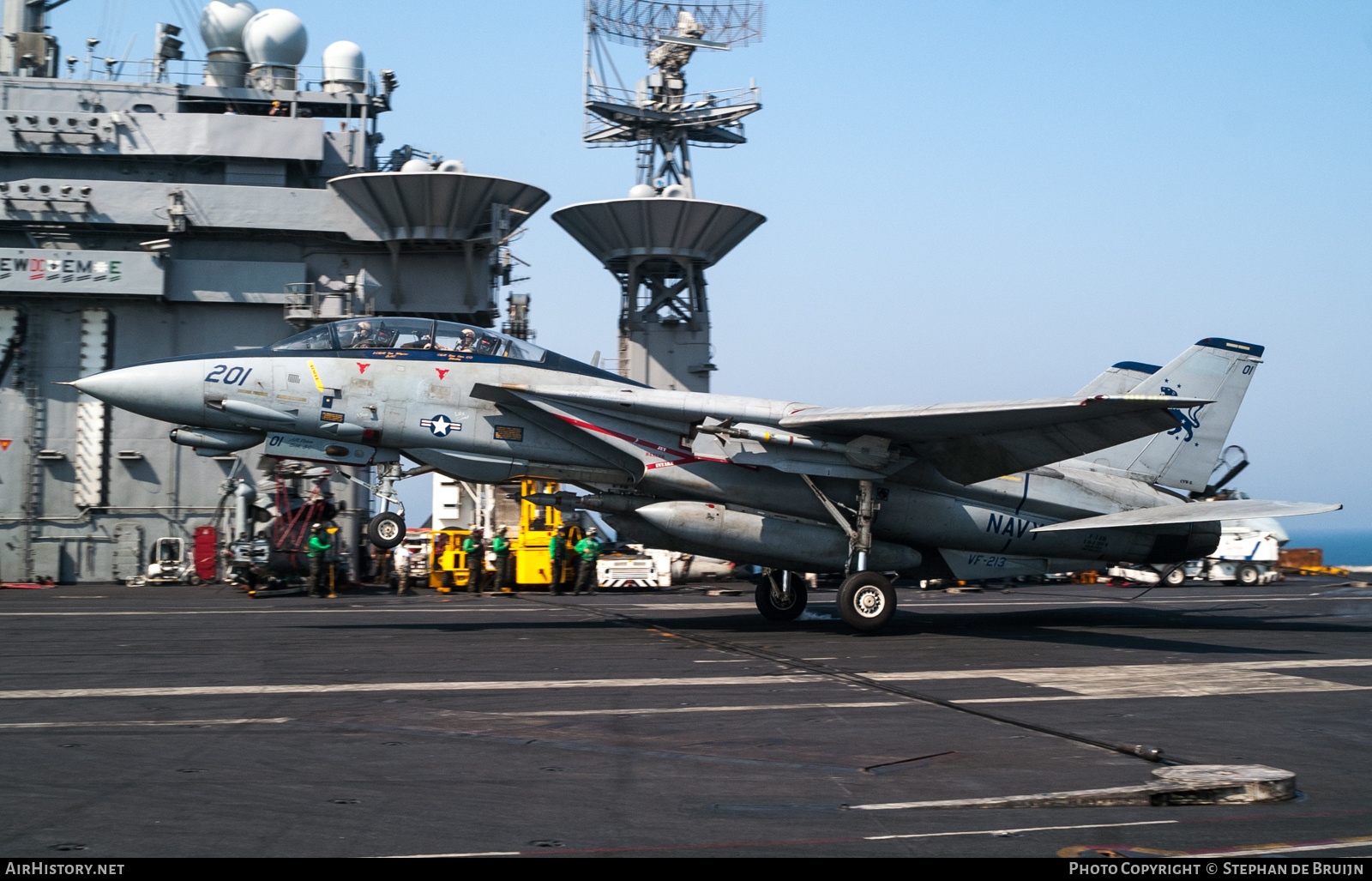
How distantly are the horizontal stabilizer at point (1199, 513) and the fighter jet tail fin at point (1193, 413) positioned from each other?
1.45m

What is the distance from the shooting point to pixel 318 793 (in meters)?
6.23

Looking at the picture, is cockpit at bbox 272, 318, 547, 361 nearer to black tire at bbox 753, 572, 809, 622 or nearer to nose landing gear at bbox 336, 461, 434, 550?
nose landing gear at bbox 336, 461, 434, 550

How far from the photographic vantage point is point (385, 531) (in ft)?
47.2

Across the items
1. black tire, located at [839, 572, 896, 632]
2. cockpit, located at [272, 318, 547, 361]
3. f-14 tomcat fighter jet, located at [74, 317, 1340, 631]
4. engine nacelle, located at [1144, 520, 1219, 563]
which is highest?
cockpit, located at [272, 318, 547, 361]

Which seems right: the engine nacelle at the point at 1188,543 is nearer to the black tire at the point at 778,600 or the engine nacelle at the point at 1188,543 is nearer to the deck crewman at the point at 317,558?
the black tire at the point at 778,600

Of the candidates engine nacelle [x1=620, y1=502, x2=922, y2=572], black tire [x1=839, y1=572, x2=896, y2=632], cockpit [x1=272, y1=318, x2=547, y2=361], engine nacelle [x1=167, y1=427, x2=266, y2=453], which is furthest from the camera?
black tire [x1=839, y1=572, x2=896, y2=632]

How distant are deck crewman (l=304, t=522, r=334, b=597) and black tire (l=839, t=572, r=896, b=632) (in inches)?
531

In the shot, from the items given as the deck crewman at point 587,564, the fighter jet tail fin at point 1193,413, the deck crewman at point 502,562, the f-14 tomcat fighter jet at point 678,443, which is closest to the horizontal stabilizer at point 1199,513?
the f-14 tomcat fighter jet at point 678,443

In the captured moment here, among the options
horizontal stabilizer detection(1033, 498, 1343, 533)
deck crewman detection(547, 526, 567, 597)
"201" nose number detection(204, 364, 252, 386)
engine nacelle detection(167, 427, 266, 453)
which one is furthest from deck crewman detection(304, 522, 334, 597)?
horizontal stabilizer detection(1033, 498, 1343, 533)

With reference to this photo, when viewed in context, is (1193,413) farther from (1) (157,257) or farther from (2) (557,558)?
(1) (157,257)

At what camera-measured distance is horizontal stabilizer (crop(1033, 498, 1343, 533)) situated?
49.5 ft

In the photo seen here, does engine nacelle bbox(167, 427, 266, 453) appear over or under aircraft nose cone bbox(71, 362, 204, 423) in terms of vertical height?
under

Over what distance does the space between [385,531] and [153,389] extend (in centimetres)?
374

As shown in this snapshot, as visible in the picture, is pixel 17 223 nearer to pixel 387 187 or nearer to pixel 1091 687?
pixel 387 187
